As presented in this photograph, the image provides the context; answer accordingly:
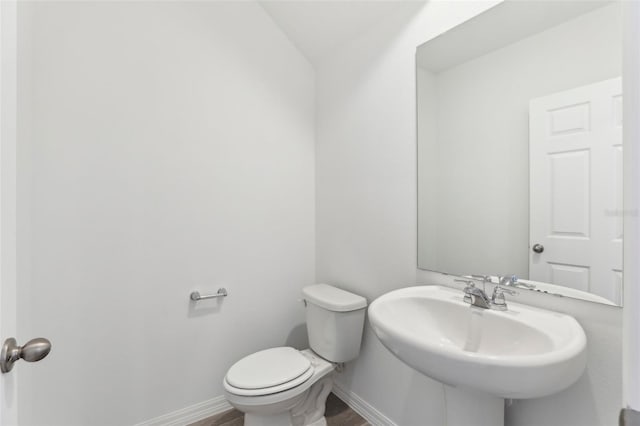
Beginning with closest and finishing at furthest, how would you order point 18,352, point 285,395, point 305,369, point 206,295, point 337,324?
point 18,352
point 285,395
point 305,369
point 337,324
point 206,295

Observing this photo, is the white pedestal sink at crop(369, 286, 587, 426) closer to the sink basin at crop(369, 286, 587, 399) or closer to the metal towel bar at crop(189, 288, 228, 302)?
the sink basin at crop(369, 286, 587, 399)

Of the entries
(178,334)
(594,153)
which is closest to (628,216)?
(594,153)

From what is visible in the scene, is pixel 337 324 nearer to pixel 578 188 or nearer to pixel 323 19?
pixel 578 188

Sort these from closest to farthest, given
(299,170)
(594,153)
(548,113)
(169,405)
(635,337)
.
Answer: (635,337) < (594,153) < (548,113) < (169,405) < (299,170)

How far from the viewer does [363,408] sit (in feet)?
5.49

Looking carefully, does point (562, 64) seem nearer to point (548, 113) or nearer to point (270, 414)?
point (548, 113)

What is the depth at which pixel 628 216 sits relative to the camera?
1.02 feet

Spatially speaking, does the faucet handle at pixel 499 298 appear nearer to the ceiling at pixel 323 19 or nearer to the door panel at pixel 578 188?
the door panel at pixel 578 188

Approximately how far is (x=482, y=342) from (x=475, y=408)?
0.20 metres

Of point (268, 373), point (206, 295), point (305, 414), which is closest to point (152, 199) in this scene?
point (206, 295)

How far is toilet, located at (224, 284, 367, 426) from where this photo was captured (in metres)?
1.30

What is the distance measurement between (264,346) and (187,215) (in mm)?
939

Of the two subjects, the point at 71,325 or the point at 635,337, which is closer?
the point at 635,337

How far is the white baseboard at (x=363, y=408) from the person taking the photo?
156 cm
